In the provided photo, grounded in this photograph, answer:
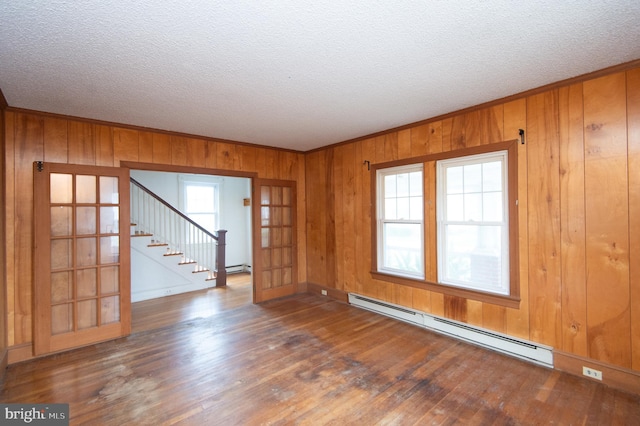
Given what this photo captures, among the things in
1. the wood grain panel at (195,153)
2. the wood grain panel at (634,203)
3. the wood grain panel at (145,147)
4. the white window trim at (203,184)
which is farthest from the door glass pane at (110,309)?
the wood grain panel at (634,203)

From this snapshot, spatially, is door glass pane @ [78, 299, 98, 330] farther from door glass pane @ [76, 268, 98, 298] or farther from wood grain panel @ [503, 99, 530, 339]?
wood grain panel @ [503, 99, 530, 339]

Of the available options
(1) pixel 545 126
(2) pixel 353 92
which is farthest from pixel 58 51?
(1) pixel 545 126

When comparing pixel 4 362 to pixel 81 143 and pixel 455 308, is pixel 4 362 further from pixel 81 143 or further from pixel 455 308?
pixel 455 308

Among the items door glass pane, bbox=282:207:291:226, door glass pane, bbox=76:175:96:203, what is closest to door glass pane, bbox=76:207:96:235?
door glass pane, bbox=76:175:96:203

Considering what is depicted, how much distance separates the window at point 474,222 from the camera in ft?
10.2

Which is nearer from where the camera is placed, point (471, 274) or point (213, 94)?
point (213, 94)

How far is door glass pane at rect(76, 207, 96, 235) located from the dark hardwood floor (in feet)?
4.48

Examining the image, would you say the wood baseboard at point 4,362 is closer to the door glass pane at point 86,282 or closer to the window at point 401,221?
the door glass pane at point 86,282

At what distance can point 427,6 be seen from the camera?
1.66 meters

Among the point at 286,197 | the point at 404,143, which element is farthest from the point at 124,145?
the point at 404,143

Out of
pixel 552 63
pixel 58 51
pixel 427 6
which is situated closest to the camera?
pixel 427 6

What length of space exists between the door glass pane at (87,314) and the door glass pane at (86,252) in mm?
459

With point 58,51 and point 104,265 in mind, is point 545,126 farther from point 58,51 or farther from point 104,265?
point 104,265

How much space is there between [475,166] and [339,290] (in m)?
2.88
